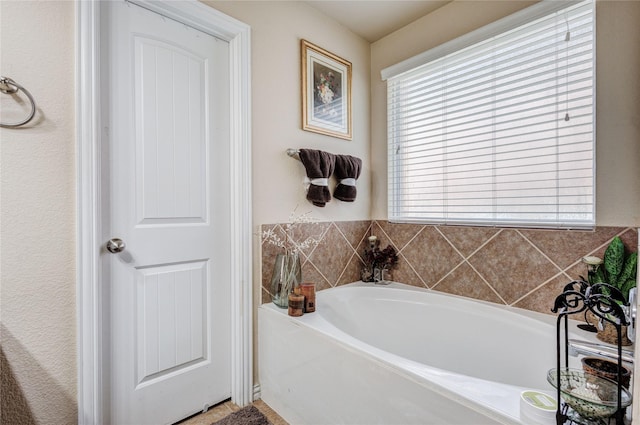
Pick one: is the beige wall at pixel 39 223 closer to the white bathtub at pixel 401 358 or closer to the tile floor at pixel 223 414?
the tile floor at pixel 223 414

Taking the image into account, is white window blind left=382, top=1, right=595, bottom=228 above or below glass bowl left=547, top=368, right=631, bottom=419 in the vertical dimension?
above

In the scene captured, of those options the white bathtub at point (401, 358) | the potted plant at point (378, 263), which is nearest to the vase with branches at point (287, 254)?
the white bathtub at point (401, 358)

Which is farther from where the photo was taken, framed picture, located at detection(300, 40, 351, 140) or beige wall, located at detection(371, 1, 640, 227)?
framed picture, located at detection(300, 40, 351, 140)

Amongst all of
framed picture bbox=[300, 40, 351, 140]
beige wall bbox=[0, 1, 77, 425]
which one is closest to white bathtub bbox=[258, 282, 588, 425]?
beige wall bbox=[0, 1, 77, 425]

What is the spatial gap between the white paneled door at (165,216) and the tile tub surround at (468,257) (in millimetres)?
357

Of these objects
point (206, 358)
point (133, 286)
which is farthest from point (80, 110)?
point (206, 358)

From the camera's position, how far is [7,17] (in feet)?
3.65

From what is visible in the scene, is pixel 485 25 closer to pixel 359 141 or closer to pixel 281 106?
pixel 359 141

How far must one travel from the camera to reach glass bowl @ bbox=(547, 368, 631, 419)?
0.73m

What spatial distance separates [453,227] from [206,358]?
1666mm

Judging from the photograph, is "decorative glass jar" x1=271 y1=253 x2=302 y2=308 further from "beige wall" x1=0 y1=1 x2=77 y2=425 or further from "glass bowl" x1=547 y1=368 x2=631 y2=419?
"glass bowl" x1=547 y1=368 x2=631 y2=419

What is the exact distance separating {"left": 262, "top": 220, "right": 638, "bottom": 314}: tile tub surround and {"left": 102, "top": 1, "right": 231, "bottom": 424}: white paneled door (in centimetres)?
36

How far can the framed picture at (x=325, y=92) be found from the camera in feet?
6.57

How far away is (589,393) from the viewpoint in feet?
2.59
